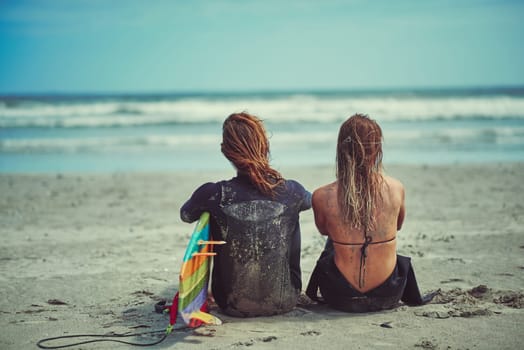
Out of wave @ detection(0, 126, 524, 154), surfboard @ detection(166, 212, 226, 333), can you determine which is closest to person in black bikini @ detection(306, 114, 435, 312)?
surfboard @ detection(166, 212, 226, 333)

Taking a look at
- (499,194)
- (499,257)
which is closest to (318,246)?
(499,257)

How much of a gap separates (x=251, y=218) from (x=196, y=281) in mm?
567

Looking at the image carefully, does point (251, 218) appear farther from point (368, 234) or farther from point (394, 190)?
point (394, 190)

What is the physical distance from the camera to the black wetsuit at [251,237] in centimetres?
412

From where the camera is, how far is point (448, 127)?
22031 mm

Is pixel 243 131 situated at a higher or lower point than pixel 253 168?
higher

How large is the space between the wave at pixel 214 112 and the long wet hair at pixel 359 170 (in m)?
21.2

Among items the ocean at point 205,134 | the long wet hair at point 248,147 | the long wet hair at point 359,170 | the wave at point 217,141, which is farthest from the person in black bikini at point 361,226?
the wave at point 217,141

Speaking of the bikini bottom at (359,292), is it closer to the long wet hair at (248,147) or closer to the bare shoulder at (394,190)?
the bare shoulder at (394,190)

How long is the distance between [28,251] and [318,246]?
322 cm

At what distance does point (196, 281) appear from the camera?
405 cm

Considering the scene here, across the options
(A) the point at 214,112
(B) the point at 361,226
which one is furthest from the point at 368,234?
(A) the point at 214,112

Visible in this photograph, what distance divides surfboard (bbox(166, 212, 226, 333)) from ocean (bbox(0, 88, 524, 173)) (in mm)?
2381

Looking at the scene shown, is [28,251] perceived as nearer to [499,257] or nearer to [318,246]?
[318,246]
